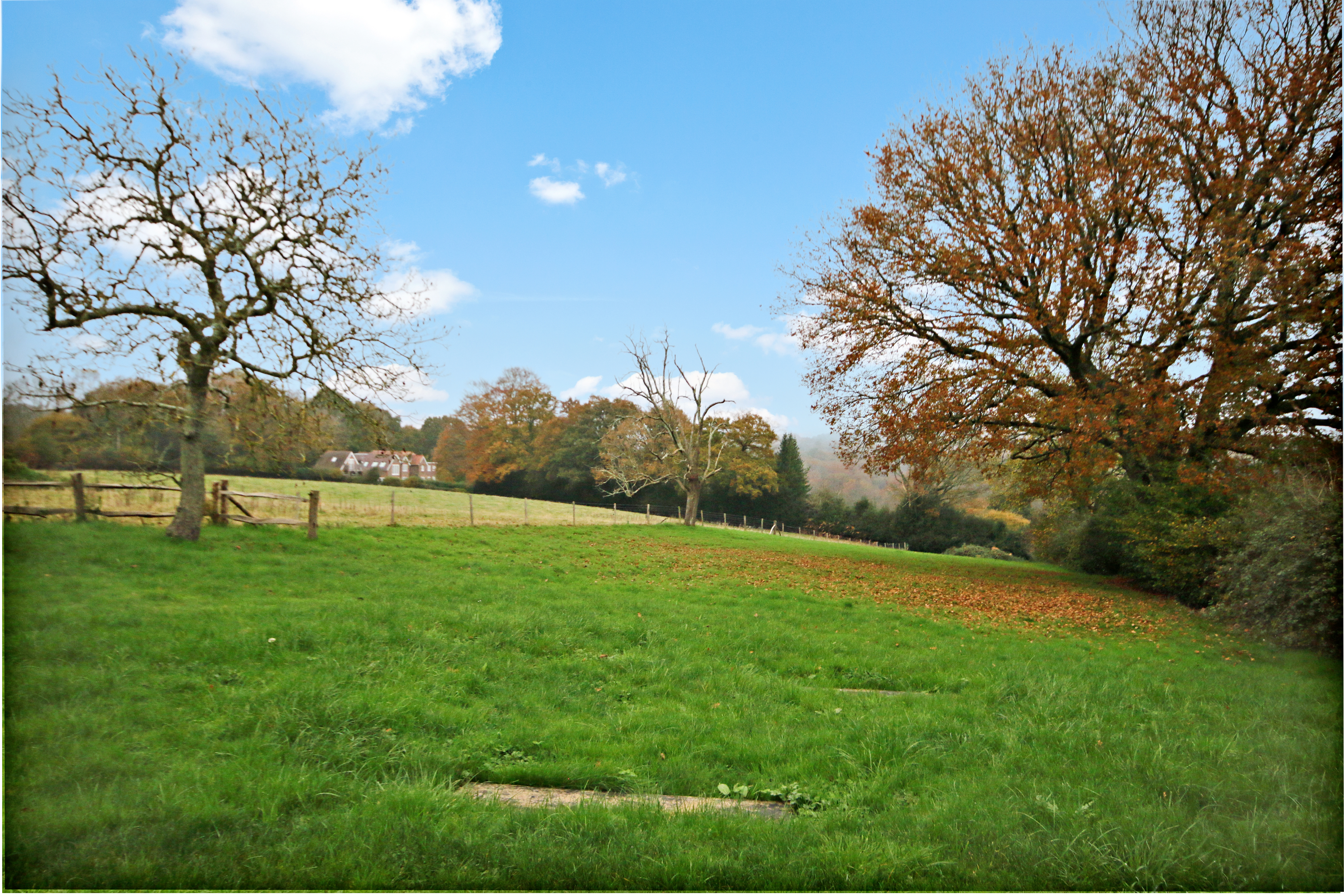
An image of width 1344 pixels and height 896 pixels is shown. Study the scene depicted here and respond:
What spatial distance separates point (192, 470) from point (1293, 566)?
1000cm

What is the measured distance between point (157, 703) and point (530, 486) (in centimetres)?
1702

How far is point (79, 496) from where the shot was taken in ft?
12.3

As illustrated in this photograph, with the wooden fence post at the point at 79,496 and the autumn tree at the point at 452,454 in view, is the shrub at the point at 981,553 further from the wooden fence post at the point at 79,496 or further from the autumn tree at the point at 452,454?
the wooden fence post at the point at 79,496

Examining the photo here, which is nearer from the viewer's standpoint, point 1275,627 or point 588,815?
point 588,815

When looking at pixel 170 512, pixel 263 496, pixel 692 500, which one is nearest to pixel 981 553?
pixel 692 500

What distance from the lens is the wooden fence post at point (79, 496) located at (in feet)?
11.7

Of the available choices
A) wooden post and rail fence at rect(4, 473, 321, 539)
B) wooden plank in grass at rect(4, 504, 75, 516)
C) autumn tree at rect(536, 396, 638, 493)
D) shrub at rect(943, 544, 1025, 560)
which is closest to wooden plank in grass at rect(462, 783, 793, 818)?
wooden plank in grass at rect(4, 504, 75, 516)

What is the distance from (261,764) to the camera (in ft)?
8.87

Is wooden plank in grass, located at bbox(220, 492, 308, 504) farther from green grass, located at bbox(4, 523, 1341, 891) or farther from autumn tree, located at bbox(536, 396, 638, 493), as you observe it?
autumn tree, located at bbox(536, 396, 638, 493)

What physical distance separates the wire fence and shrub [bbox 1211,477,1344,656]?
25.5 feet

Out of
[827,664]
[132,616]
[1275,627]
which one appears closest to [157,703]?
[132,616]

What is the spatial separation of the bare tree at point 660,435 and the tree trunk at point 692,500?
0.03 meters

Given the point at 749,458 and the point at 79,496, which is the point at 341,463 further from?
the point at 749,458

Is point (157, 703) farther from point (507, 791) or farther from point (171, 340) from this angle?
point (171, 340)
